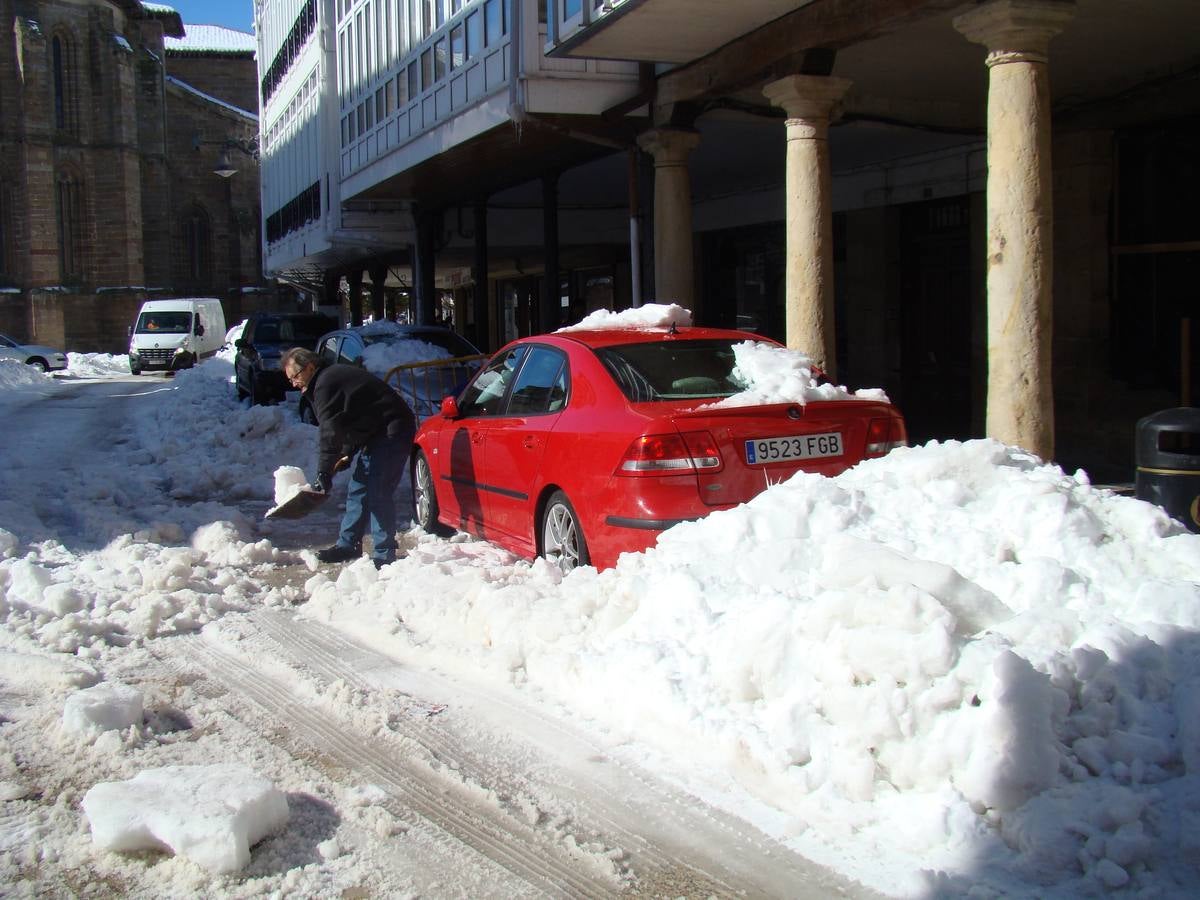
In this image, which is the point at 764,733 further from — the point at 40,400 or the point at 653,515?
the point at 40,400

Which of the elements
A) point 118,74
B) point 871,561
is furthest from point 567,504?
point 118,74

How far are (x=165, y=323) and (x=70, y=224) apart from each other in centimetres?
1913

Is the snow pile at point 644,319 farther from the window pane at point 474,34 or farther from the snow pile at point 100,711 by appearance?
the window pane at point 474,34

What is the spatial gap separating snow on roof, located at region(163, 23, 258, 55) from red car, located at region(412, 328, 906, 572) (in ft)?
230

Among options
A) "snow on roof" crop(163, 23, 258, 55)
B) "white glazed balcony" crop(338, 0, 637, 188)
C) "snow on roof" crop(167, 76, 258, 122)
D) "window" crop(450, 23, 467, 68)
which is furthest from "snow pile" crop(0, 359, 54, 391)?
"snow on roof" crop(163, 23, 258, 55)

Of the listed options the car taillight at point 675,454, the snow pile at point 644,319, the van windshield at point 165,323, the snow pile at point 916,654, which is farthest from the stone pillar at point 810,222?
the van windshield at point 165,323

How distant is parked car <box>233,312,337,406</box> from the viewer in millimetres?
20500

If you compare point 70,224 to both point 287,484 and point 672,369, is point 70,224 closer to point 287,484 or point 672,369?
point 287,484

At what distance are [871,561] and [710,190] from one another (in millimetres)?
16978

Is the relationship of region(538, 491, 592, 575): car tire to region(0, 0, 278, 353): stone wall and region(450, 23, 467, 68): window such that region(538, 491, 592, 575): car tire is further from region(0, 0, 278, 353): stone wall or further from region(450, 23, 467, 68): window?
region(0, 0, 278, 353): stone wall

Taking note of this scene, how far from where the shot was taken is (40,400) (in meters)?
26.2

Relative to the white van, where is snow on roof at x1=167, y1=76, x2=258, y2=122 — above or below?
above

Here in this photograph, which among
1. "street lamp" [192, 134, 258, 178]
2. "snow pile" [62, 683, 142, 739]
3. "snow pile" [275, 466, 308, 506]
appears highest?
"street lamp" [192, 134, 258, 178]

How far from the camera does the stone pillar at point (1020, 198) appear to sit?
323 inches
